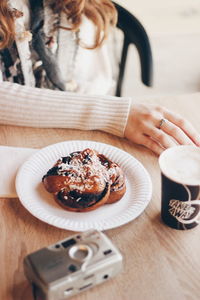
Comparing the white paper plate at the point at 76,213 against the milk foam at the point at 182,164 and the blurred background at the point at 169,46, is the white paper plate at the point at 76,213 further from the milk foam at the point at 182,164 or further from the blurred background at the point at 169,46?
the blurred background at the point at 169,46

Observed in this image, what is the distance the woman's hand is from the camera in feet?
3.13

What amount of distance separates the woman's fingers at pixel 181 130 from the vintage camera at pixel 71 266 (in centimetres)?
41

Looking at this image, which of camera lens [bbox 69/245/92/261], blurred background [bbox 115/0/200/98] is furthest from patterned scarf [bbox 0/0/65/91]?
blurred background [bbox 115/0/200/98]

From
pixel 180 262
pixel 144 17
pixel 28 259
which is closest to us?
pixel 28 259

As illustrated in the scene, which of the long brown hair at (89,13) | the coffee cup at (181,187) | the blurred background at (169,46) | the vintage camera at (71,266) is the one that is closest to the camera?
the vintage camera at (71,266)

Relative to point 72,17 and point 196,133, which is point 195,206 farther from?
point 72,17

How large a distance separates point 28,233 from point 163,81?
6.68 feet

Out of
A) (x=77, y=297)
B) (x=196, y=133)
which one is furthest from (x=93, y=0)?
(x=77, y=297)

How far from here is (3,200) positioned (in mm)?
796

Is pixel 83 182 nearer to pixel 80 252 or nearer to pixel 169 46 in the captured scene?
pixel 80 252

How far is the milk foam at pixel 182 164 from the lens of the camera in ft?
2.30

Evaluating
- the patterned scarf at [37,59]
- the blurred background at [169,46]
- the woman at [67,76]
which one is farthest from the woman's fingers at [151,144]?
the blurred background at [169,46]

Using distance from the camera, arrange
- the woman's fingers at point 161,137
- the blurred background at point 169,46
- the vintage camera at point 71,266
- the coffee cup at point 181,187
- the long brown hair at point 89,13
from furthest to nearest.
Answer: the blurred background at point 169,46
the long brown hair at point 89,13
the woman's fingers at point 161,137
the coffee cup at point 181,187
the vintage camera at point 71,266

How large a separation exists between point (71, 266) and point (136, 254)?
0.16m
